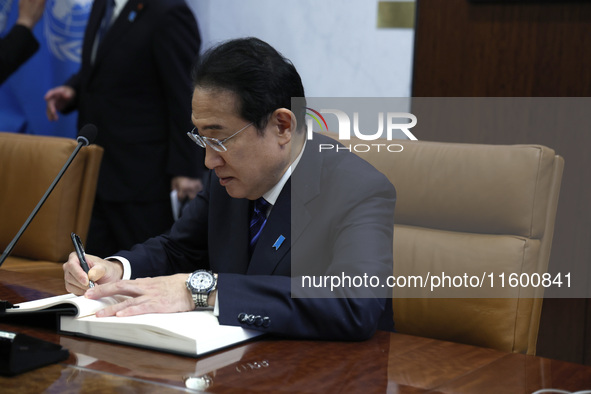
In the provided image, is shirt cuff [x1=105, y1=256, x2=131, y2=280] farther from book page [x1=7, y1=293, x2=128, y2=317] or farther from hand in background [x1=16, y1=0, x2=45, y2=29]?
hand in background [x1=16, y1=0, x2=45, y2=29]

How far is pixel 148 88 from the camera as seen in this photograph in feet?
9.71

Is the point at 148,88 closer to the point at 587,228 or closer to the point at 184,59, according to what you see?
the point at 184,59

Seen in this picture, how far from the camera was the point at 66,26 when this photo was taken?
363cm

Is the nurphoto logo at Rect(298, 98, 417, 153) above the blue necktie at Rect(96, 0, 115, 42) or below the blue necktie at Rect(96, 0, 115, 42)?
below

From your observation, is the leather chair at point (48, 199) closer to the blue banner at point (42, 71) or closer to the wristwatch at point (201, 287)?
the wristwatch at point (201, 287)

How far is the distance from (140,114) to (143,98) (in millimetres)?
68

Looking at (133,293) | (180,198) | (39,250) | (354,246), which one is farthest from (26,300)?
(180,198)

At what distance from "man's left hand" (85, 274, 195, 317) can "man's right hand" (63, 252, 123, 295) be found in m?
0.15

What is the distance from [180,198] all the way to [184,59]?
571 mm

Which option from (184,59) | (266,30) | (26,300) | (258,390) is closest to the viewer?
(258,390)

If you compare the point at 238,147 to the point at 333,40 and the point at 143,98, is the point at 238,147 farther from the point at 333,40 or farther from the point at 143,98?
the point at 333,40

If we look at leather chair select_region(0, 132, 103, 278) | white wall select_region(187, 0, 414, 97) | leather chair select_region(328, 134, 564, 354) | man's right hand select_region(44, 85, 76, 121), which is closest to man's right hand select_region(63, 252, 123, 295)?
leather chair select_region(328, 134, 564, 354)

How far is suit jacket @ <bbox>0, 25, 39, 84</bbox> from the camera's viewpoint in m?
3.23

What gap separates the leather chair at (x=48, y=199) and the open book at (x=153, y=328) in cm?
113
